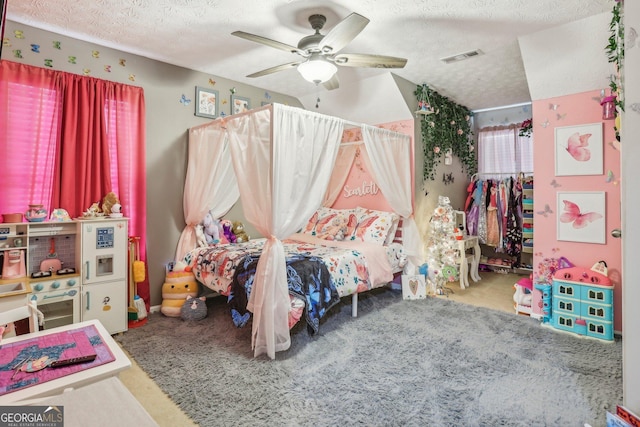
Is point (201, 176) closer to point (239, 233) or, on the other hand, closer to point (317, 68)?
point (239, 233)

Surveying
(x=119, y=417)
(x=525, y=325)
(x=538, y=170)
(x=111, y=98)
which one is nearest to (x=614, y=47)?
(x=538, y=170)

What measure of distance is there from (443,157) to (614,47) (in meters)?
2.81

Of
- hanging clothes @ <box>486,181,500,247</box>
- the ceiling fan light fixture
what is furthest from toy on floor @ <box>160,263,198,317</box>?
hanging clothes @ <box>486,181,500,247</box>

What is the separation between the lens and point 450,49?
12.0 feet

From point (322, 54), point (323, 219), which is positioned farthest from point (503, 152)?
point (322, 54)

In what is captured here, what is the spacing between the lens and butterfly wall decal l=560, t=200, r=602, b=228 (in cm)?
338

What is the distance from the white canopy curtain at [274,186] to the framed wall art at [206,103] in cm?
129

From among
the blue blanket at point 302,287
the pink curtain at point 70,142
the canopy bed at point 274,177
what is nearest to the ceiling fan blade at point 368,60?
the canopy bed at point 274,177

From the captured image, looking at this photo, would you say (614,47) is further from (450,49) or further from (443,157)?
(443,157)

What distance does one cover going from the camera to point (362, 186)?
5.21 metres

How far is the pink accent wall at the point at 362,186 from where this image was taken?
4.89 metres

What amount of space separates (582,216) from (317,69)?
9.83 ft

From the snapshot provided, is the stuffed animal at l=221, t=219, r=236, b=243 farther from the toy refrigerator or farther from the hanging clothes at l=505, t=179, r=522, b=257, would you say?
the hanging clothes at l=505, t=179, r=522, b=257

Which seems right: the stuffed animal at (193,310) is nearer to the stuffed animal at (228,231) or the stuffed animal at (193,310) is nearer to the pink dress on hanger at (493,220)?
the stuffed animal at (228,231)
